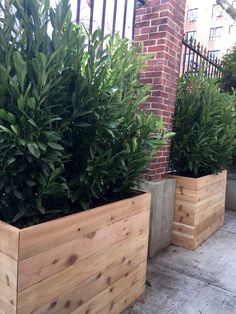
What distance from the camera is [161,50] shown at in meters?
3.20

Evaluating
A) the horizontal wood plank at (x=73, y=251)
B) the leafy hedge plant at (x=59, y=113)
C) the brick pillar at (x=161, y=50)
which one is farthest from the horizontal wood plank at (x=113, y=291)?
the brick pillar at (x=161, y=50)

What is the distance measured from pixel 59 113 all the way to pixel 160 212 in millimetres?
1966

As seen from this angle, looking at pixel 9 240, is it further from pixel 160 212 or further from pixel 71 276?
pixel 160 212

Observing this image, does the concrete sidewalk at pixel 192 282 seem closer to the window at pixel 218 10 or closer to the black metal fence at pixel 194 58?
the black metal fence at pixel 194 58

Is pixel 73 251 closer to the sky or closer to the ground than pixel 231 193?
closer to the sky

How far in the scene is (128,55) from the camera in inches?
84.7

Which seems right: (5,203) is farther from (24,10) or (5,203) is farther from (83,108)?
(24,10)

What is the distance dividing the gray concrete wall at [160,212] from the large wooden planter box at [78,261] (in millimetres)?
708

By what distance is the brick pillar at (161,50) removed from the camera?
3191 millimetres

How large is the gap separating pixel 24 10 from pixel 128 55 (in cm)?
80

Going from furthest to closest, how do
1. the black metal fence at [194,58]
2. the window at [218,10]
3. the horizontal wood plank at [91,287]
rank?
the window at [218,10] < the black metal fence at [194,58] < the horizontal wood plank at [91,287]

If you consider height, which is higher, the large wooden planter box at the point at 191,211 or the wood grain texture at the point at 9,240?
the wood grain texture at the point at 9,240

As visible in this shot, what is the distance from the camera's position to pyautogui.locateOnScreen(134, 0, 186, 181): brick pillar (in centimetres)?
319

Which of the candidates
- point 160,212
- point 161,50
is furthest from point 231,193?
point 161,50
